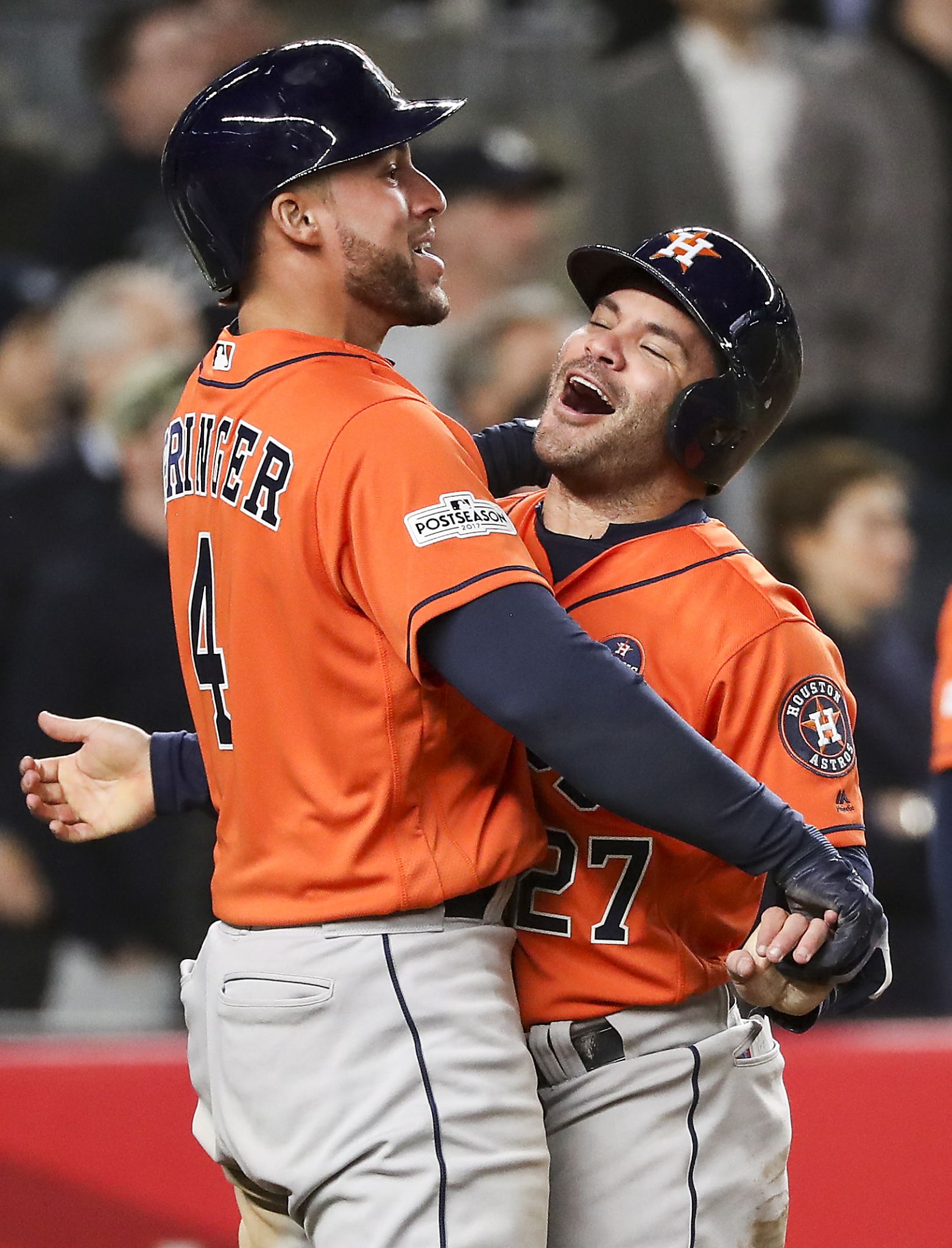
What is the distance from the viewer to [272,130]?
1.60 meters

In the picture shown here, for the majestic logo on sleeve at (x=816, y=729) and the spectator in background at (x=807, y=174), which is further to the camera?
the spectator in background at (x=807, y=174)

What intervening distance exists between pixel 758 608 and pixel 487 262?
3188mm

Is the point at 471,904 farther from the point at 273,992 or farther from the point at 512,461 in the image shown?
the point at 512,461

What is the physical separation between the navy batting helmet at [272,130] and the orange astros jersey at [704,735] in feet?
1.68

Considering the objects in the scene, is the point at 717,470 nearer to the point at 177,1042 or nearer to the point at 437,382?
the point at 177,1042

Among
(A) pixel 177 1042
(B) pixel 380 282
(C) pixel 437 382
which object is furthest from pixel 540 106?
(B) pixel 380 282

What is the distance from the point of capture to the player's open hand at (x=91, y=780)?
190cm

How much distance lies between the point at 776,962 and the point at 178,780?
78 cm

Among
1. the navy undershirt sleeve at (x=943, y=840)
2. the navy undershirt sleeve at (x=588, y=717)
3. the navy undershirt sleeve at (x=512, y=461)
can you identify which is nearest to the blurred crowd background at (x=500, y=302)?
the navy undershirt sleeve at (x=943, y=840)

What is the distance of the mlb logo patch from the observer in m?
1.64

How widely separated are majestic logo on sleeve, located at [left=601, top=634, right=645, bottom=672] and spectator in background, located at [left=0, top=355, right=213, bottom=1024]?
2703 mm

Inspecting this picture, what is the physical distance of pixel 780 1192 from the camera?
176 centimetres

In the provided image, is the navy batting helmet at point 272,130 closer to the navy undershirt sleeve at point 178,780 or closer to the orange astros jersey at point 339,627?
the orange astros jersey at point 339,627

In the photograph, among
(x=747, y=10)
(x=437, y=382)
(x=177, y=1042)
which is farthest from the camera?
(x=747, y=10)
